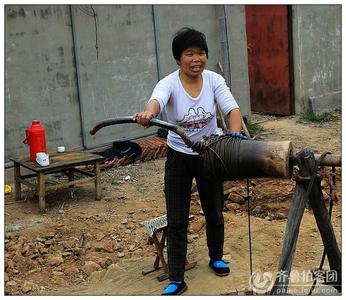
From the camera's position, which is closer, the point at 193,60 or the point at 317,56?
the point at 193,60

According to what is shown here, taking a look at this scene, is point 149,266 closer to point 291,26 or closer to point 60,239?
point 60,239

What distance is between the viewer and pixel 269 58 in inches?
467

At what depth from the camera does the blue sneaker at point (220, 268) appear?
4.43 metres

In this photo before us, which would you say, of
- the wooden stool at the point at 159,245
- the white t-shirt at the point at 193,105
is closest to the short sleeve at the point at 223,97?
the white t-shirt at the point at 193,105

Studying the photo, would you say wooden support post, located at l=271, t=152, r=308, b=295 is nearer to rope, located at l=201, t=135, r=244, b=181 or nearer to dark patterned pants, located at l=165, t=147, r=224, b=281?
rope, located at l=201, t=135, r=244, b=181

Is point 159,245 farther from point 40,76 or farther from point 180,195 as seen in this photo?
point 40,76

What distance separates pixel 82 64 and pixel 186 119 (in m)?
4.67

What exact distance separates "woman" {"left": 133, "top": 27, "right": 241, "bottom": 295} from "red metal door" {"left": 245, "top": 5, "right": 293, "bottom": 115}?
309 inches

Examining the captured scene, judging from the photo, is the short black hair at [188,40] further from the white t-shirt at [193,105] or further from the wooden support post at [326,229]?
the wooden support post at [326,229]

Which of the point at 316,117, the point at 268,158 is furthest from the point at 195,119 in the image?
the point at 316,117

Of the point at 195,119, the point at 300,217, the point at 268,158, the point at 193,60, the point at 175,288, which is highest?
the point at 193,60

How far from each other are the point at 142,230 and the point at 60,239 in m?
0.75

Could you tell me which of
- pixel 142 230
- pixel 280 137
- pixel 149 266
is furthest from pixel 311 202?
pixel 280 137

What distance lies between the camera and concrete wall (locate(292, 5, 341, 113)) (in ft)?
37.5
